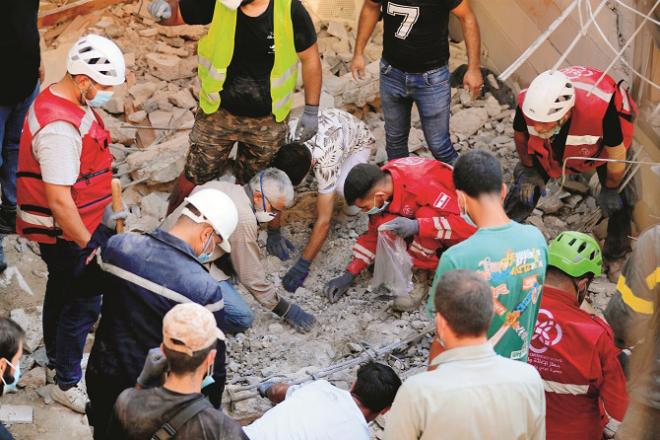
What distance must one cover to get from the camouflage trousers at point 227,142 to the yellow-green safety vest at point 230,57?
0.26 ft

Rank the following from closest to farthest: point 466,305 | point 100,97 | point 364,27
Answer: point 466,305 → point 100,97 → point 364,27

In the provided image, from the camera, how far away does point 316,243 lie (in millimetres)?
5609

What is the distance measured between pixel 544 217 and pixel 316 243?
164cm

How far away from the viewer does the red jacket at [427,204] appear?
5113 mm

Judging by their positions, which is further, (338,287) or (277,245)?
(277,245)

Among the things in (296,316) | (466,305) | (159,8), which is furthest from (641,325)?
(159,8)

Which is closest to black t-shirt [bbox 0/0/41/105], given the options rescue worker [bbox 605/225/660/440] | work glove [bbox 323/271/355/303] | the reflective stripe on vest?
the reflective stripe on vest

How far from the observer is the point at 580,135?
5.09 m

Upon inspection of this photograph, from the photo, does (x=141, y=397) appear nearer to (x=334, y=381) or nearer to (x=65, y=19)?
(x=334, y=381)

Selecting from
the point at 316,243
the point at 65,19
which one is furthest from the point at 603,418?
the point at 65,19

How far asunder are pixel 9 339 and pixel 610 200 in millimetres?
3721

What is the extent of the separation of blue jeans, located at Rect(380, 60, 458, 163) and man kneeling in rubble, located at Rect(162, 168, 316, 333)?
1.18 meters

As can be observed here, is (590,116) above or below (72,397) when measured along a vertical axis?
above

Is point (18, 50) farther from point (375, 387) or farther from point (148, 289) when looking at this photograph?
→ point (375, 387)
